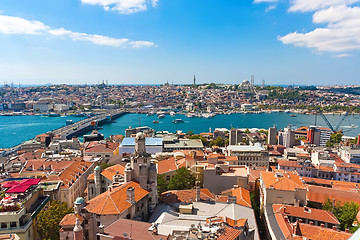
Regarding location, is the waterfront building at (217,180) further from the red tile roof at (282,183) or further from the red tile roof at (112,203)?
the red tile roof at (112,203)

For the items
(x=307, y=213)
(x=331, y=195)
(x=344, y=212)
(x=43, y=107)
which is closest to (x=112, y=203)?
(x=307, y=213)

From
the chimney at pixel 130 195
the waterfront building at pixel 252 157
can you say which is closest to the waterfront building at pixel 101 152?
the waterfront building at pixel 252 157

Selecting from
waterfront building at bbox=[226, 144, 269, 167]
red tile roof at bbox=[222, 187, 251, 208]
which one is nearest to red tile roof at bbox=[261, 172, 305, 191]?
red tile roof at bbox=[222, 187, 251, 208]

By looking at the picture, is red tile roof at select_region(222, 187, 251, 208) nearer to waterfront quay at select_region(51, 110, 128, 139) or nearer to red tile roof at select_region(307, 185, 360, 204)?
red tile roof at select_region(307, 185, 360, 204)

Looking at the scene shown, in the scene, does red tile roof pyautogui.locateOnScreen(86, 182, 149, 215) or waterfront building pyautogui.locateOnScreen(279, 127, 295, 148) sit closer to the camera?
red tile roof pyautogui.locateOnScreen(86, 182, 149, 215)

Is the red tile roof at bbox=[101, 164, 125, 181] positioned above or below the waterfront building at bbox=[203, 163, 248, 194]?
above

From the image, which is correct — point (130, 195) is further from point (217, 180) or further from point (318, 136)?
point (318, 136)

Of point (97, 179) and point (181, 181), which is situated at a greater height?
point (97, 179)

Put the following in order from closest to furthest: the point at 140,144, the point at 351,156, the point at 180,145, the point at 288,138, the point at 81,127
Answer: the point at 140,144
the point at 351,156
the point at 180,145
the point at 288,138
the point at 81,127
